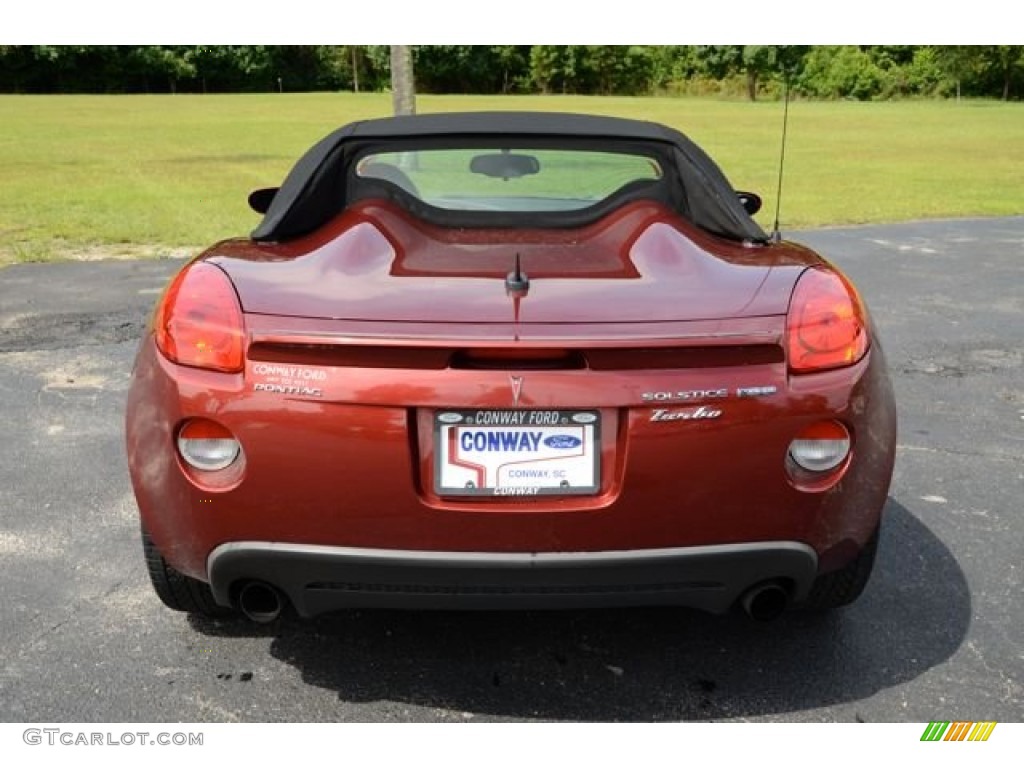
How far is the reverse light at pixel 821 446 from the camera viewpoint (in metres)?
2.32

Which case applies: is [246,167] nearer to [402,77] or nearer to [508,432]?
[402,77]

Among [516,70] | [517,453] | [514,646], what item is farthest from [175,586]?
[516,70]

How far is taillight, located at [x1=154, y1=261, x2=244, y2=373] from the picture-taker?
229 cm

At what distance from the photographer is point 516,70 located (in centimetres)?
8919

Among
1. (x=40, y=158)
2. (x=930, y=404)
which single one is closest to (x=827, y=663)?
(x=930, y=404)

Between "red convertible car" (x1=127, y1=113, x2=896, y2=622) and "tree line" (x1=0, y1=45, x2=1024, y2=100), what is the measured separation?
55.8m

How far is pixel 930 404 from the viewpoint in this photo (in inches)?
206

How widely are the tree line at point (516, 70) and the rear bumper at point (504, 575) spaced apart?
5599 cm

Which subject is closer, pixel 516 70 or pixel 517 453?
pixel 517 453

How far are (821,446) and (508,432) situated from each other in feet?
2.42

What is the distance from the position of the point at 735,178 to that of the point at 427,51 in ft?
224
